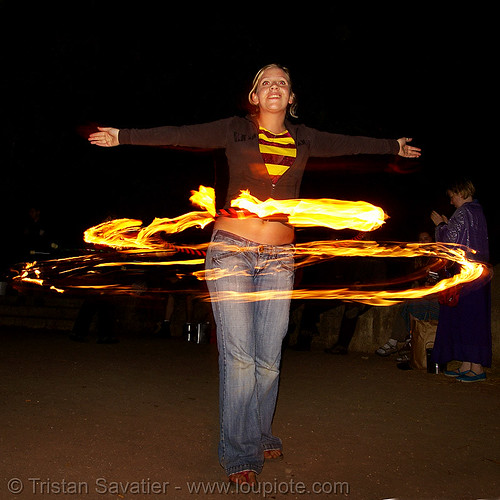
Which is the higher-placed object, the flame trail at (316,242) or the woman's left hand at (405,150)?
the woman's left hand at (405,150)

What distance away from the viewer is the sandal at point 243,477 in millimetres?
3832

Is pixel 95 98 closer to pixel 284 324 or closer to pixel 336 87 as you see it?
pixel 336 87

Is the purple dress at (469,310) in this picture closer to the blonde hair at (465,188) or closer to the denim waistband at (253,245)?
the blonde hair at (465,188)

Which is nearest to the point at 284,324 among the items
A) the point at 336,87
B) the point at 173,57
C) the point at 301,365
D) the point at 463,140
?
the point at 301,365

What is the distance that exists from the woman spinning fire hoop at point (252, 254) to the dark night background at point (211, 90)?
23.6 ft

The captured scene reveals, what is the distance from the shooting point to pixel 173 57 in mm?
16531

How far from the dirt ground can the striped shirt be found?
180cm

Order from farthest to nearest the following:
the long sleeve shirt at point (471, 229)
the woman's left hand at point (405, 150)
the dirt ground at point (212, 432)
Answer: the long sleeve shirt at point (471, 229), the woman's left hand at point (405, 150), the dirt ground at point (212, 432)

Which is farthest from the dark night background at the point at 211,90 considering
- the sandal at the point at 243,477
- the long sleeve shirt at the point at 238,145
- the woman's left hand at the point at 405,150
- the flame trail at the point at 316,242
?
the sandal at the point at 243,477

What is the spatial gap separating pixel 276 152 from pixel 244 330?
3.63 feet

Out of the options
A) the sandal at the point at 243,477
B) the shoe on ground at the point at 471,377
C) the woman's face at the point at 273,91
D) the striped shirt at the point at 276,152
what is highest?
the woman's face at the point at 273,91

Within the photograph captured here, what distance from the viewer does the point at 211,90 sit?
15.6 metres

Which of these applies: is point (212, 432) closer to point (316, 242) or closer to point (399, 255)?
point (316, 242)

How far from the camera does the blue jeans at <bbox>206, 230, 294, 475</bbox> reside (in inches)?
158
